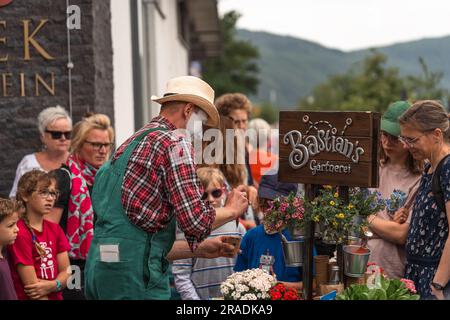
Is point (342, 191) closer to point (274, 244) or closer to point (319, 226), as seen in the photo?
point (319, 226)

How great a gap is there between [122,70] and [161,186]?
444 centimetres

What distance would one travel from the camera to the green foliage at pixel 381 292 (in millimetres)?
2889

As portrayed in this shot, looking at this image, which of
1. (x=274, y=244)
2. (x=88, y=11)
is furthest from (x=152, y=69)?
(x=274, y=244)

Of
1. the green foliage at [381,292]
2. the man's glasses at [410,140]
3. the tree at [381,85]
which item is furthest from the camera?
the tree at [381,85]

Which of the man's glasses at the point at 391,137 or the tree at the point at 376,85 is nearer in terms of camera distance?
the man's glasses at the point at 391,137

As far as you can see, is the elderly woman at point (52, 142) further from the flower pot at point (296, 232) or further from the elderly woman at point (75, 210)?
the flower pot at point (296, 232)

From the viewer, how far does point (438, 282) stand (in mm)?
3457

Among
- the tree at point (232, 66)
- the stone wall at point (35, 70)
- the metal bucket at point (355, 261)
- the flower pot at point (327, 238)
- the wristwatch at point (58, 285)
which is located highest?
the tree at point (232, 66)

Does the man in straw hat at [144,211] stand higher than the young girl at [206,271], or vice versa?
the man in straw hat at [144,211]

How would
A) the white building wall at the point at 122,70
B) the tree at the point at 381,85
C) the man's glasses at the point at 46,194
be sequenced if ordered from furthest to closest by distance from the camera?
the tree at the point at 381,85, the white building wall at the point at 122,70, the man's glasses at the point at 46,194

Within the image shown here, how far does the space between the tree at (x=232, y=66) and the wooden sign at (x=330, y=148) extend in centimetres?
3084

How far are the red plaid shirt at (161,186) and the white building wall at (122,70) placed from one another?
3.75 metres

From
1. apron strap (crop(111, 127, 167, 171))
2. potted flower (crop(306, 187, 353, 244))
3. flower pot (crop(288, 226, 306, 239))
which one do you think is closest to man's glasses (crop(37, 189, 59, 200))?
apron strap (crop(111, 127, 167, 171))

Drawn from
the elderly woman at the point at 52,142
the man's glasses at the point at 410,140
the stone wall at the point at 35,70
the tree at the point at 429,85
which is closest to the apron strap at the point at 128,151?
the man's glasses at the point at 410,140
